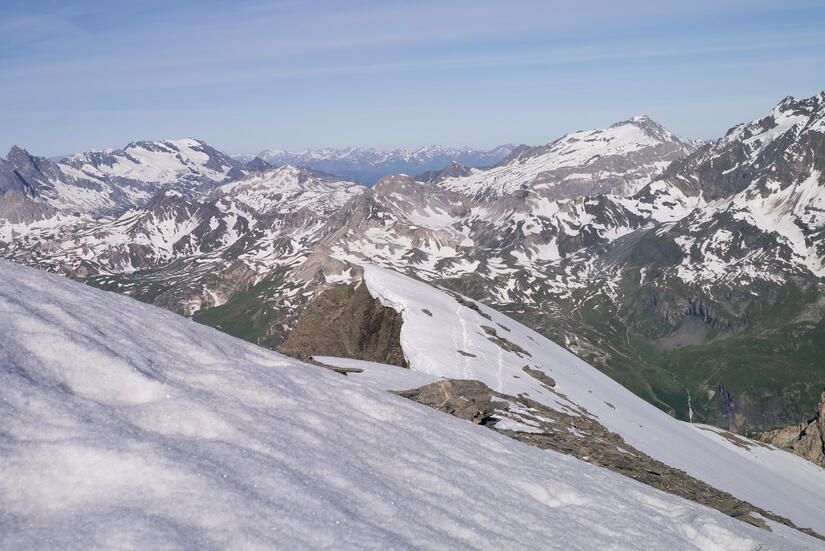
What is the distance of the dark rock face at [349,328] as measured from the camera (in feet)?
179

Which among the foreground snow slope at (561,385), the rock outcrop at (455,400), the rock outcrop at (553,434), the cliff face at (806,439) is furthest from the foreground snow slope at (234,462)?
the cliff face at (806,439)

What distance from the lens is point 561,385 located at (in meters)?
53.0

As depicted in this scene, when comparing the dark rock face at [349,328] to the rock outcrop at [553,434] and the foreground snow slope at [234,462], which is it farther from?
the foreground snow slope at [234,462]

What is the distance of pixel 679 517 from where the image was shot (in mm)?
14719

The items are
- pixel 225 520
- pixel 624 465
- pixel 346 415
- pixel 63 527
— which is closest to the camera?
pixel 63 527

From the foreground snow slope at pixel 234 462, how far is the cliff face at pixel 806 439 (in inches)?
4561

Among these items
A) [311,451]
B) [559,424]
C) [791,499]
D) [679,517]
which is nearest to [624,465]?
[559,424]

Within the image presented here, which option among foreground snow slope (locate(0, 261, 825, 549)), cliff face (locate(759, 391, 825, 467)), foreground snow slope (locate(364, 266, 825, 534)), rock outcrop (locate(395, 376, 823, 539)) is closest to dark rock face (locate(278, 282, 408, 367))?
foreground snow slope (locate(364, 266, 825, 534))

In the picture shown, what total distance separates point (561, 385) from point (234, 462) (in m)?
49.0

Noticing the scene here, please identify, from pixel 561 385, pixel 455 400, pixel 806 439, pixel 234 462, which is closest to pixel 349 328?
pixel 561 385

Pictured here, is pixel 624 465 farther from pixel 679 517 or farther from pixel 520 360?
pixel 520 360

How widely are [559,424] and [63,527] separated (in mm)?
29697

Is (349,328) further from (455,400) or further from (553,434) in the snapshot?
(553,434)

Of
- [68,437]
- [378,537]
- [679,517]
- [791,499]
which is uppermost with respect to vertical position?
[68,437]
